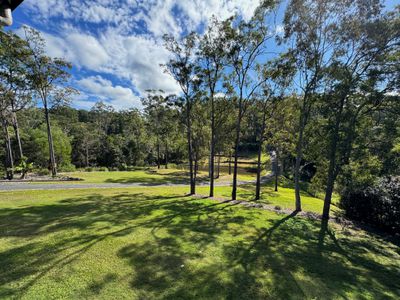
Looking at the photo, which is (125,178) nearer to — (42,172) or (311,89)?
(42,172)

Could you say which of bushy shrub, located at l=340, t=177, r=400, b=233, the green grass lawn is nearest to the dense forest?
bushy shrub, located at l=340, t=177, r=400, b=233

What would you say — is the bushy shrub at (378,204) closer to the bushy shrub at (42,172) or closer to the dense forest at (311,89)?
the dense forest at (311,89)

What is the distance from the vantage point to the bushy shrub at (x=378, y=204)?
11.0 metres

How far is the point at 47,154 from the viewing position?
28.2 meters

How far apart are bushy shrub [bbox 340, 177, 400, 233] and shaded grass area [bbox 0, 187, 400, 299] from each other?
2.39 metres

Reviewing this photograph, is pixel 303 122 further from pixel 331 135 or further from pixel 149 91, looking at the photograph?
pixel 149 91

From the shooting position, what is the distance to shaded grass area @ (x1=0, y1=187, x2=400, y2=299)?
422 centimetres

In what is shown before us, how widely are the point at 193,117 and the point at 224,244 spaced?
14.1m

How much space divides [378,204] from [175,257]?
12824mm

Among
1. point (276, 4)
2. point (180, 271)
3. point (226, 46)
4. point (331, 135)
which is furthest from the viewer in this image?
point (226, 46)

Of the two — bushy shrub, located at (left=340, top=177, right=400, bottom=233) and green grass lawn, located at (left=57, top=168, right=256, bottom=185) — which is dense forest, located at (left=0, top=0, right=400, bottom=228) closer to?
bushy shrub, located at (left=340, top=177, right=400, bottom=233)

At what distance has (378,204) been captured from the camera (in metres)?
11.9

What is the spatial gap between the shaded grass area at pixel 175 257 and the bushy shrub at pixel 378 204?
7.83 feet

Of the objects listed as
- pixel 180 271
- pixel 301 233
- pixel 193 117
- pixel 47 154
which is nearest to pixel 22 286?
pixel 180 271
